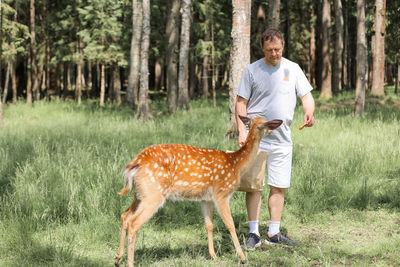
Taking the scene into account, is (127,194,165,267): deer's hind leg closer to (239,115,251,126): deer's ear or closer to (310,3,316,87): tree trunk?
(239,115,251,126): deer's ear

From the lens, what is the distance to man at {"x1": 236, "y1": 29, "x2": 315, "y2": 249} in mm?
4879

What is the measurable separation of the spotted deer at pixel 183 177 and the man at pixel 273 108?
1.24 ft

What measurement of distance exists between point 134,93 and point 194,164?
15.8 metres

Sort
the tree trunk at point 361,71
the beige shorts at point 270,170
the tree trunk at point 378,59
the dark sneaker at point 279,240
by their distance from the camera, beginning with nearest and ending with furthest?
the beige shorts at point 270,170 < the dark sneaker at point 279,240 < the tree trunk at point 361,71 < the tree trunk at point 378,59

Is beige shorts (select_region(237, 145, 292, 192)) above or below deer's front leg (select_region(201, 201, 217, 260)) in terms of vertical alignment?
above

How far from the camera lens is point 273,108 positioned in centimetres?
489

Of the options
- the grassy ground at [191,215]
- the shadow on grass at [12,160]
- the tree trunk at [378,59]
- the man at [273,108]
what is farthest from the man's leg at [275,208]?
the tree trunk at [378,59]

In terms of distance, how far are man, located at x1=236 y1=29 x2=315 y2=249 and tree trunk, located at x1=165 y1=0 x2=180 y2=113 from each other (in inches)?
467

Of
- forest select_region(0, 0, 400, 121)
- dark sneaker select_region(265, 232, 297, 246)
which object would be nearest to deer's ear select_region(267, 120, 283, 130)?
dark sneaker select_region(265, 232, 297, 246)

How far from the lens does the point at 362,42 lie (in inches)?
554

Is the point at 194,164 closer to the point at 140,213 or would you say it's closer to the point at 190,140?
the point at 140,213

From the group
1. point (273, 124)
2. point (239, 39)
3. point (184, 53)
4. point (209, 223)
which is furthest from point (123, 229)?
point (184, 53)

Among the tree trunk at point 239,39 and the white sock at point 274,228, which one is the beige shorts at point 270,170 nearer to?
the white sock at point 274,228

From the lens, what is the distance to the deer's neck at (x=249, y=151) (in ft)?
14.8
